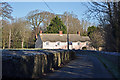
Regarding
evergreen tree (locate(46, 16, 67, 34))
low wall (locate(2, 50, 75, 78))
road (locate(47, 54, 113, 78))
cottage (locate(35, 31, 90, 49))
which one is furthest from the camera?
evergreen tree (locate(46, 16, 67, 34))

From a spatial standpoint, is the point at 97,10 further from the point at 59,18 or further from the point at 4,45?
the point at 59,18

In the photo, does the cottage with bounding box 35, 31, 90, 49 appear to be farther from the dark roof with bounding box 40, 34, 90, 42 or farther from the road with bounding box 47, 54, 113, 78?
the road with bounding box 47, 54, 113, 78

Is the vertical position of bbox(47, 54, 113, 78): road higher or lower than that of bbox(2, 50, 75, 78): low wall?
lower

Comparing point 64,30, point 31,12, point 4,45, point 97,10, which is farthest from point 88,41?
point 97,10

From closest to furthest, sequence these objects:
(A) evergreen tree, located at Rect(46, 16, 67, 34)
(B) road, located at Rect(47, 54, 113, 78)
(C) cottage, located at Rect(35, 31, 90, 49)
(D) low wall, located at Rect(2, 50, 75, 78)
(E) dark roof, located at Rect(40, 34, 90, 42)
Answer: (D) low wall, located at Rect(2, 50, 75, 78) → (B) road, located at Rect(47, 54, 113, 78) → (C) cottage, located at Rect(35, 31, 90, 49) → (E) dark roof, located at Rect(40, 34, 90, 42) → (A) evergreen tree, located at Rect(46, 16, 67, 34)

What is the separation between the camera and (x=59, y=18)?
90500mm

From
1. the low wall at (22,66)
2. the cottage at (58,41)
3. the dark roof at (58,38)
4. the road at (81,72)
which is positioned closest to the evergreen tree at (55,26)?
the dark roof at (58,38)

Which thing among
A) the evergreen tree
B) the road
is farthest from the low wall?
the evergreen tree

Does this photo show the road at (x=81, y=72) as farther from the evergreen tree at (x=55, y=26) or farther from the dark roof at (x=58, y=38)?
the evergreen tree at (x=55, y=26)

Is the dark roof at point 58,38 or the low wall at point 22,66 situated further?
the dark roof at point 58,38

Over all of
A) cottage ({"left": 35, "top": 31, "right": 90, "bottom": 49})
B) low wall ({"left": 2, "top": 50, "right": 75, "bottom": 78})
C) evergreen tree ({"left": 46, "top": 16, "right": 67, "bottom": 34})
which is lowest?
low wall ({"left": 2, "top": 50, "right": 75, "bottom": 78})

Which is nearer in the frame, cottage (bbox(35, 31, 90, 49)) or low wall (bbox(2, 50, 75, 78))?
low wall (bbox(2, 50, 75, 78))

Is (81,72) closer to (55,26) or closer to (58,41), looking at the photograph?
(58,41)

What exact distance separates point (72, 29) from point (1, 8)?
2616 inches
